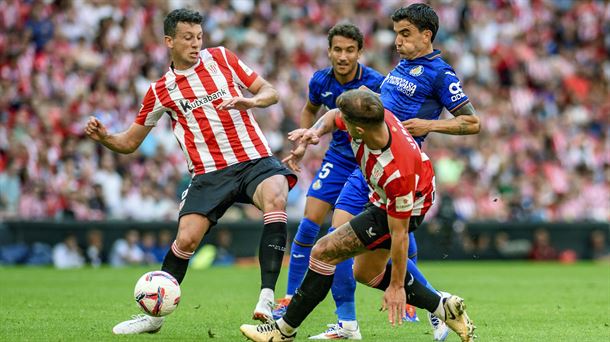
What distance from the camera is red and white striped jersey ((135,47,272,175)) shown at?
9.48m

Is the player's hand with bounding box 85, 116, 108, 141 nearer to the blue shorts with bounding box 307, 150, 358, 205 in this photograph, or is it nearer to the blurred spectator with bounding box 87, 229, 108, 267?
the blue shorts with bounding box 307, 150, 358, 205

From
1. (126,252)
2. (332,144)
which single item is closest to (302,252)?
(332,144)

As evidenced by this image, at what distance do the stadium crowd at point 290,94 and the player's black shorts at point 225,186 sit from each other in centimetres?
1093

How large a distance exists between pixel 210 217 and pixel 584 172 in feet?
60.8

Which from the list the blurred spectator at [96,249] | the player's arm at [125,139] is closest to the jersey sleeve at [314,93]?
the player's arm at [125,139]

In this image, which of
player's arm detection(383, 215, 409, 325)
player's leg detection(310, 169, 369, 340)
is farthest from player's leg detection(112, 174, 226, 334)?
player's arm detection(383, 215, 409, 325)

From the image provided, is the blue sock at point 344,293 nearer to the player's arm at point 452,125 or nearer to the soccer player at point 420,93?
the soccer player at point 420,93

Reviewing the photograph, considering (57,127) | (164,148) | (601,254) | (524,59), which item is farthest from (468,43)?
(57,127)

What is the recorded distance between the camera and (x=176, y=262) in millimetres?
9156

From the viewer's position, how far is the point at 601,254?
23750mm

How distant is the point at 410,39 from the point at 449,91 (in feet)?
1.89

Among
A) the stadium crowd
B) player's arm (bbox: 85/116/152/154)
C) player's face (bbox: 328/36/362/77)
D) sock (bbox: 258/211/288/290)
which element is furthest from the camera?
the stadium crowd

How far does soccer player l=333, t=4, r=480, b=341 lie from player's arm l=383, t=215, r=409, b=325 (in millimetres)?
1212

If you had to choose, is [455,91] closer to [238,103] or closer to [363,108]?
[363,108]
